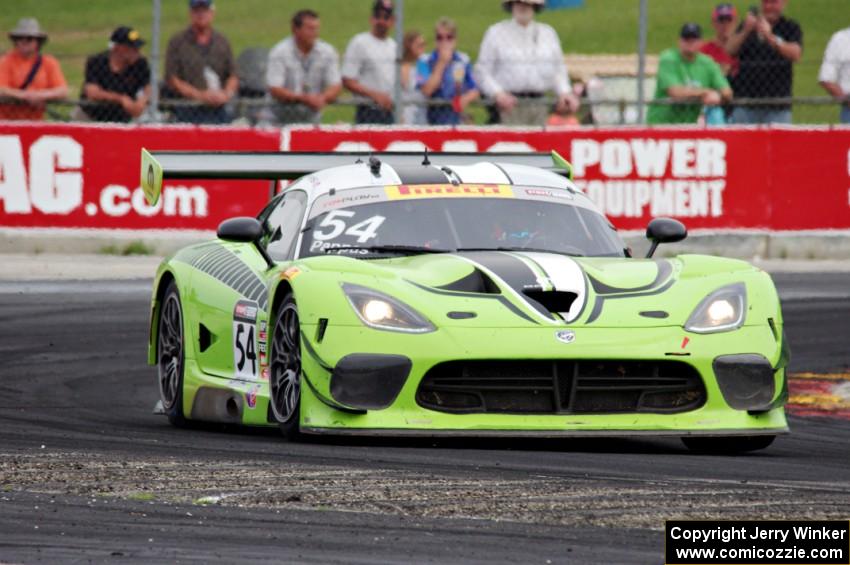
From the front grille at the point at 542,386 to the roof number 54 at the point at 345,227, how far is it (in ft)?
4.30

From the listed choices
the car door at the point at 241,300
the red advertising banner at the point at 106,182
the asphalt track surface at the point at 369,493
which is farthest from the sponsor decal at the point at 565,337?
the red advertising banner at the point at 106,182

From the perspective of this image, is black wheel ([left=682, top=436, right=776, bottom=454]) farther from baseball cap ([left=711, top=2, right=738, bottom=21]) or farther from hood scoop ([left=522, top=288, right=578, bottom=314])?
baseball cap ([left=711, top=2, right=738, bottom=21])

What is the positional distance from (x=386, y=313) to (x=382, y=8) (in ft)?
31.9

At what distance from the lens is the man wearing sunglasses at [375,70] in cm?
1689

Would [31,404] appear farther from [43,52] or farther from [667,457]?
[43,52]

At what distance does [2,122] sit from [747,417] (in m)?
10.1

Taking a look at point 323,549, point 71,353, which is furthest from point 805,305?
point 323,549

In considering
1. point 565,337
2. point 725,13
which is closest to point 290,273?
point 565,337

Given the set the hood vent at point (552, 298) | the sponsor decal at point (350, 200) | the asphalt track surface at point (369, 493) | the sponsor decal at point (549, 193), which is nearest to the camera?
the asphalt track surface at point (369, 493)

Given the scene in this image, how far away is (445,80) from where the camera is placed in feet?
56.5

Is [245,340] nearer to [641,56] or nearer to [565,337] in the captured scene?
[565,337]

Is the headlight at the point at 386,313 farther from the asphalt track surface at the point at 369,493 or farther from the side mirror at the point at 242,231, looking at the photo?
the side mirror at the point at 242,231

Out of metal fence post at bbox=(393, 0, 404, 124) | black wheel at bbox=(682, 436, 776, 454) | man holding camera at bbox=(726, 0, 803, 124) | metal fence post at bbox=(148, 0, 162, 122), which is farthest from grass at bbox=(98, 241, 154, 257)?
black wheel at bbox=(682, 436, 776, 454)

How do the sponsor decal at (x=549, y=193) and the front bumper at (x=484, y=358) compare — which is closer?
the front bumper at (x=484, y=358)
